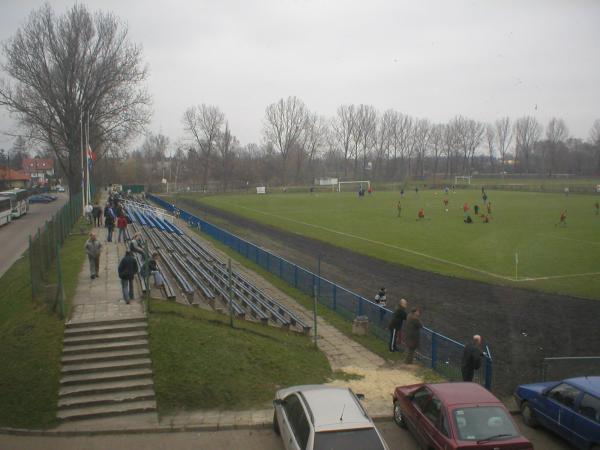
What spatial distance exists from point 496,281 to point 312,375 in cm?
1437

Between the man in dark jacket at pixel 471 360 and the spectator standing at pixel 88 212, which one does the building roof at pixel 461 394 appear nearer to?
the man in dark jacket at pixel 471 360

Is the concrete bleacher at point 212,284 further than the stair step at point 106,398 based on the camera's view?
Yes

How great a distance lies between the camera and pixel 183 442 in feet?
28.5

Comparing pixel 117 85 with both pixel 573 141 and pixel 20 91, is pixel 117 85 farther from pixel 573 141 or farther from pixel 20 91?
pixel 573 141

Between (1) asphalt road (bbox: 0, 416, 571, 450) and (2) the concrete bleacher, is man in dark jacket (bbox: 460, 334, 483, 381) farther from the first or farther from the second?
(2) the concrete bleacher

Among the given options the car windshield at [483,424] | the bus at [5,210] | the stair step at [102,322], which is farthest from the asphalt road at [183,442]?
the bus at [5,210]

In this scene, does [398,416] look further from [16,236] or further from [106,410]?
[16,236]

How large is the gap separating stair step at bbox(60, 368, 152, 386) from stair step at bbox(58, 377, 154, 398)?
7cm

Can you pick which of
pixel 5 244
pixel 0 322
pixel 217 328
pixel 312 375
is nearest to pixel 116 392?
pixel 217 328

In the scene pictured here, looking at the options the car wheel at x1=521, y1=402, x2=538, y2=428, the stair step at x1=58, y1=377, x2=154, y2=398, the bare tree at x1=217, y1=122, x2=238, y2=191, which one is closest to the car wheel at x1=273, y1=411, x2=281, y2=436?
the stair step at x1=58, y1=377, x2=154, y2=398

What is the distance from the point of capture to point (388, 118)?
13688cm

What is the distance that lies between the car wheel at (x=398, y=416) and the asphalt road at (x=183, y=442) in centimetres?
22

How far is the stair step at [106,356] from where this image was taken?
1065 cm

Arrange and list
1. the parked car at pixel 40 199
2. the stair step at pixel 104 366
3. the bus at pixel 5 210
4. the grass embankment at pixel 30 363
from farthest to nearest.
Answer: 1. the parked car at pixel 40 199
2. the bus at pixel 5 210
3. the stair step at pixel 104 366
4. the grass embankment at pixel 30 363
